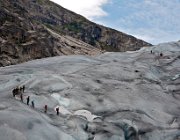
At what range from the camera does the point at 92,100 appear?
4525 centimetres

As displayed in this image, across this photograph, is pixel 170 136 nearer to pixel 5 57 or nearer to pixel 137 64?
pixel 137 64

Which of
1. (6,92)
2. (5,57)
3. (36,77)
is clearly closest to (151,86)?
(36,77)

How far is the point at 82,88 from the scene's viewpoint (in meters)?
47.4

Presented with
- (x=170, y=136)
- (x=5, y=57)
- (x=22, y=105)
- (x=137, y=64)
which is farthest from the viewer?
(x=5, y=57)

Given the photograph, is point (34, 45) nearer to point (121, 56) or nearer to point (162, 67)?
point (121, 56)

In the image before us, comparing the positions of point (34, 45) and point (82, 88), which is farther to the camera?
point (34, 45)

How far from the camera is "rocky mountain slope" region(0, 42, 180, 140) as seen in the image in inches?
1440

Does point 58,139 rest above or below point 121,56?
below

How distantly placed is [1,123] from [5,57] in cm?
7124

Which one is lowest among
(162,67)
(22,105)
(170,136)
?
(170,136)

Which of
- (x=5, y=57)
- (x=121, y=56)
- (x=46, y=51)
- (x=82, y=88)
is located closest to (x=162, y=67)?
(x=121, y=56)

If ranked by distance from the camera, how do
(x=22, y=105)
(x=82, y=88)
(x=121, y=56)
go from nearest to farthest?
1. (x=22, y=105)
2. (x=82, y=88)
3. (x=121, y=56)

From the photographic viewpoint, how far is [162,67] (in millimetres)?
61406

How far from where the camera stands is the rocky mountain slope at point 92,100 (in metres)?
36.6
